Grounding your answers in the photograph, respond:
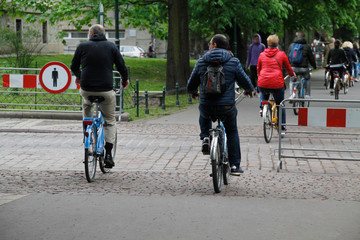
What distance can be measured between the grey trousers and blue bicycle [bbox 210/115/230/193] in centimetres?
150

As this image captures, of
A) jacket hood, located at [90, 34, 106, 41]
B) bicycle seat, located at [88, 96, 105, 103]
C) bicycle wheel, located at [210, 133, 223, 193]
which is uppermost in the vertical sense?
jacket hood, located at [90, 34, 106, 41]

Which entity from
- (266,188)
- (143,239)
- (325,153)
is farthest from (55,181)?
(325,153)

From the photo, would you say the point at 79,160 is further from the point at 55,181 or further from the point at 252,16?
the point at 252,16

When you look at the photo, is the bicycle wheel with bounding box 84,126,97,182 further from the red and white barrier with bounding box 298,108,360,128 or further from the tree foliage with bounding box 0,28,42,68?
the tree foliage with bounding box 0,28,42,68

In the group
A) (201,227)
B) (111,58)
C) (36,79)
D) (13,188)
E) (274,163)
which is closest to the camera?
(201,227)

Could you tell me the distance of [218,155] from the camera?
313 inches

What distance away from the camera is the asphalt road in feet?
20.5

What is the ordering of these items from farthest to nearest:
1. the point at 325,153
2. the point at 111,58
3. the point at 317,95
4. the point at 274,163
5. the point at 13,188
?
the point at 317,95, the point at 325,153, the point at 274,163, the point at 111,58, the point at 13,188

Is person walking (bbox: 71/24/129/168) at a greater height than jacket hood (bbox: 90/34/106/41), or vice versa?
jacket hood (bbox: 90/34/106/41)

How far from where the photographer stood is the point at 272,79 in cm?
1265

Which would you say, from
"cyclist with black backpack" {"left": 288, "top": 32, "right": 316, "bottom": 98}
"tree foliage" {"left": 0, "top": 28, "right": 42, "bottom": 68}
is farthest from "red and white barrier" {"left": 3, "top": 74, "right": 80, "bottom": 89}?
"tree foliage" {"left": 0, "top": 28, "right": 42, "bottom": 68}

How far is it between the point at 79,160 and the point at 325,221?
4732 millimetres

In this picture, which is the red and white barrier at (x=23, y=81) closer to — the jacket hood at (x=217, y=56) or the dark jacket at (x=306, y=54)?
the dark jacket at (x=306, y=54)

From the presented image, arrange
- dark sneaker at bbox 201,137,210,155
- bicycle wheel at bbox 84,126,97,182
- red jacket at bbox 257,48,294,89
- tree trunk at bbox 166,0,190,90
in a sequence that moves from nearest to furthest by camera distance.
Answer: dark sneaker at bbox 201,137,210,155, bicycle wheel at bbox 84,126,97,182, red jacket at bbox 257,48,294,89, tree trunk at bbox 166,0,190,90
